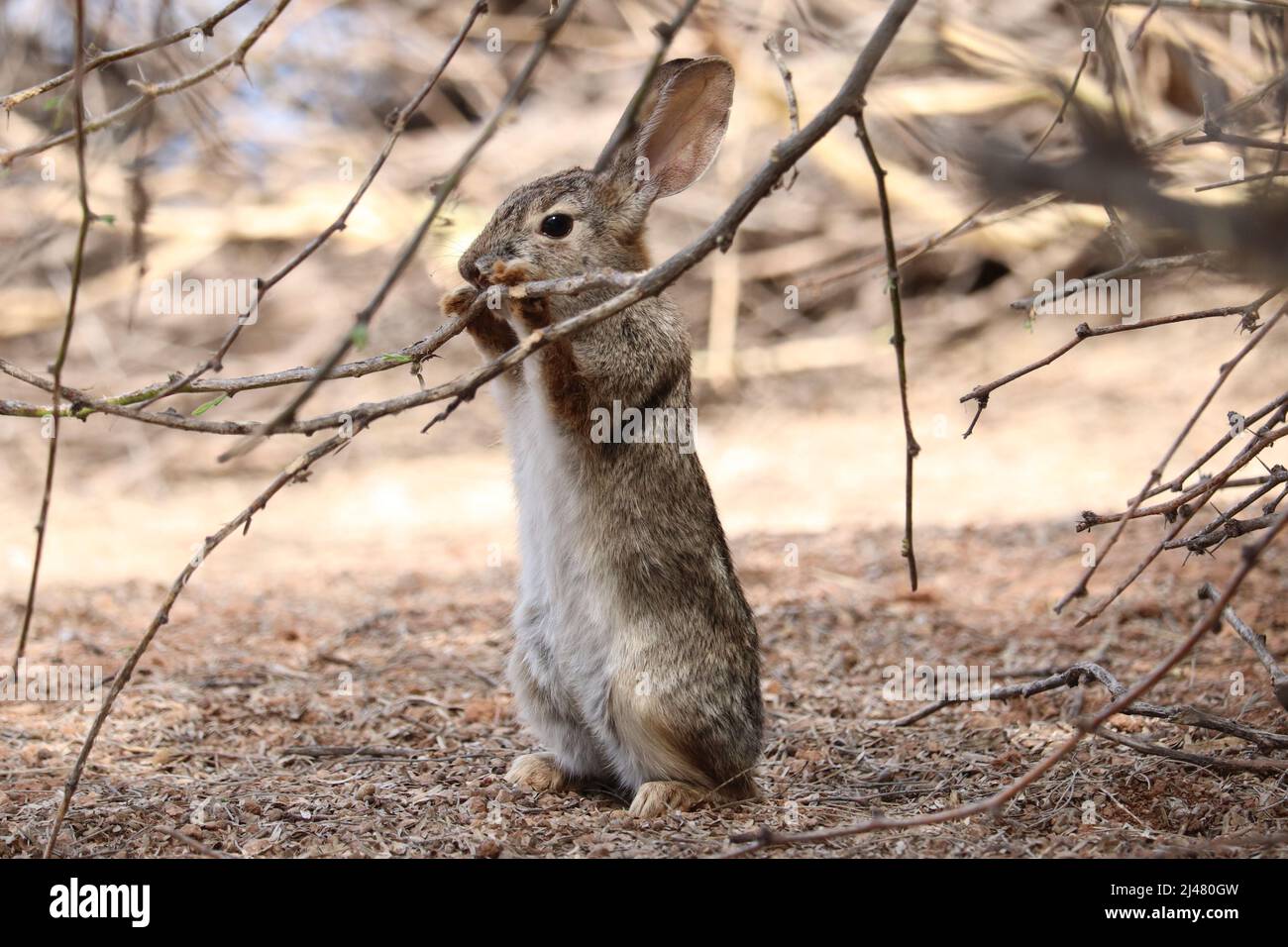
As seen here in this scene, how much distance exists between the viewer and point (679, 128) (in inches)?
169

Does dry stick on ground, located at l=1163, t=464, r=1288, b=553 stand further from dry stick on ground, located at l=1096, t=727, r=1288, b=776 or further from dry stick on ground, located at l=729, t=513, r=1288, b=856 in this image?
dry stick on ground, located at l=729, t=513, r=1288, b=856

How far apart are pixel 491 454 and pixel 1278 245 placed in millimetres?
9716

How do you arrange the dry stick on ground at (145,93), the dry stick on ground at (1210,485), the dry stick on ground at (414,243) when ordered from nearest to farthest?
the dry stick on ground at (414,243), the dry stick on ground at (145,93), the dry stick on ground at (1210,485)

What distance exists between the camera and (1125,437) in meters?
9.76

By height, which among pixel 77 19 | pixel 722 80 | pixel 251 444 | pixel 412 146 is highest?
pixel 412 146

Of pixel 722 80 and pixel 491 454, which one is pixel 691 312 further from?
pixel 722 80

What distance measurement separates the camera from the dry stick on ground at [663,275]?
2.64m

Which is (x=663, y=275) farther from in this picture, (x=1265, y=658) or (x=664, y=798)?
(x=1265, y=658)

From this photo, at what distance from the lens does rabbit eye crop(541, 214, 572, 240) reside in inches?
164

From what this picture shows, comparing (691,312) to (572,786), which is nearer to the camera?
(572,786)

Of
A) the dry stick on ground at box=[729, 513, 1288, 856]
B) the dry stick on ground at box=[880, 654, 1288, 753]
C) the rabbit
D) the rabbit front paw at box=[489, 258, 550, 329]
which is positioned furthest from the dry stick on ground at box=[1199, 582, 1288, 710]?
the rabbit front paw at box=[489, 258, 550, 329]

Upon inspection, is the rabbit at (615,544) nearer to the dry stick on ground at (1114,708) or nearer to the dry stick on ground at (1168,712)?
the dry stick on ground at (1168,712)

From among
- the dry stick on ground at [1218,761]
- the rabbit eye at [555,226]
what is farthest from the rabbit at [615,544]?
the dry stick on ground at [1218,761]
